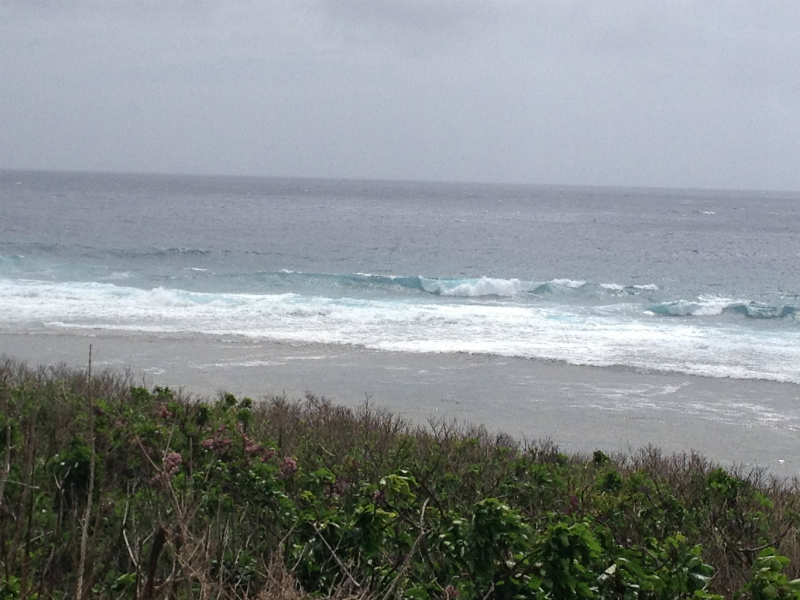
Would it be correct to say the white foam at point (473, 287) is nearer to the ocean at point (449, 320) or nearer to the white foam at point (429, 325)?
the ocean at point (449, 320)

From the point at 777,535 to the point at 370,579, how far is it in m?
4.11

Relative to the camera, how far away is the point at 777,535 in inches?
282

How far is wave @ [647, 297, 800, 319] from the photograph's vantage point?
109 feet

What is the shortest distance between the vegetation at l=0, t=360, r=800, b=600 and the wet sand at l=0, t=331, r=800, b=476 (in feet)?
14.6

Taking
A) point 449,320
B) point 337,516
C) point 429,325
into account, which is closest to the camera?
point 337,516

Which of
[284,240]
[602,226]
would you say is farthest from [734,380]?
[602,226]

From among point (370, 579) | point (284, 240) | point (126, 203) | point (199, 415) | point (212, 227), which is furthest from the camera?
point (126, 203)

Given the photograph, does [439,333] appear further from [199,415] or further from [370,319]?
[199,415]

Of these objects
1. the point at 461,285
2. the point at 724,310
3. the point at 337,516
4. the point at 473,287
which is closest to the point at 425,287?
the point at 461,285

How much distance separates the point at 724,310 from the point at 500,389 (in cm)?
1962

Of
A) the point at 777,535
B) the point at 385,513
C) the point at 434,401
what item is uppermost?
the point at 385,513

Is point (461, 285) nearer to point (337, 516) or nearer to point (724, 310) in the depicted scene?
point (724, 310)

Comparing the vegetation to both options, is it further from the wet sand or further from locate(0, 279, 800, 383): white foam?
locate(0, 279, 800, 383): white foam

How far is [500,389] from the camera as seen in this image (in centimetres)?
1842
